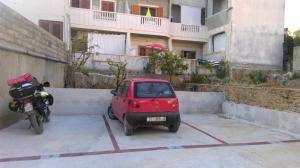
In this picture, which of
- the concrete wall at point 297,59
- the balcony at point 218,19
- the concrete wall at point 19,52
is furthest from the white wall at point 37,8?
the concrete wall at point 297,59

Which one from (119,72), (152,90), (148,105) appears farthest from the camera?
(119,72)

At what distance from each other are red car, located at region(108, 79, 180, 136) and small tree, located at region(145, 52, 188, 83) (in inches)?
332

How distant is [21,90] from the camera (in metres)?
7.65

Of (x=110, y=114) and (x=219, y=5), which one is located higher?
(x=219, y=5)

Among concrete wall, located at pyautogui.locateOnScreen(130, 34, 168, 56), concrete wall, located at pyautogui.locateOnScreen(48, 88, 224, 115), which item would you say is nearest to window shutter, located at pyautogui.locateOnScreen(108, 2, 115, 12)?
concrete wall, located at pyautogui.locateOnScreen(130, 34, 168, 56)

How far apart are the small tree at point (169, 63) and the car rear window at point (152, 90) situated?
8.44m

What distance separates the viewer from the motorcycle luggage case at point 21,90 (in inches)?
299

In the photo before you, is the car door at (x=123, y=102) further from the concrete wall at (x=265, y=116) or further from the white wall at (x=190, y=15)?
the white wall at (x=190, y=15)

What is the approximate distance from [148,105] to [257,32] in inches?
638

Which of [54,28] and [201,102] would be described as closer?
[201,102]

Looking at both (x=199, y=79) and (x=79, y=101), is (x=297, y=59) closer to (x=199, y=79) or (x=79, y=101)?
(x=199, y=79)

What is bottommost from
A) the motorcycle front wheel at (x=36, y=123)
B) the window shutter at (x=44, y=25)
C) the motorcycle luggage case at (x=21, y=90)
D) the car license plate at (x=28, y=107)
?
the motorcycle front wheel at (x=36, y=123)

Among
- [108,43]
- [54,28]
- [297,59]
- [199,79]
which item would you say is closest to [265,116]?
[199,79]

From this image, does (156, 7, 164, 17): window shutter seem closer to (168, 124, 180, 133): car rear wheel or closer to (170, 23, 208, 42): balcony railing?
(170, 23, 208, 42): balcony railing
